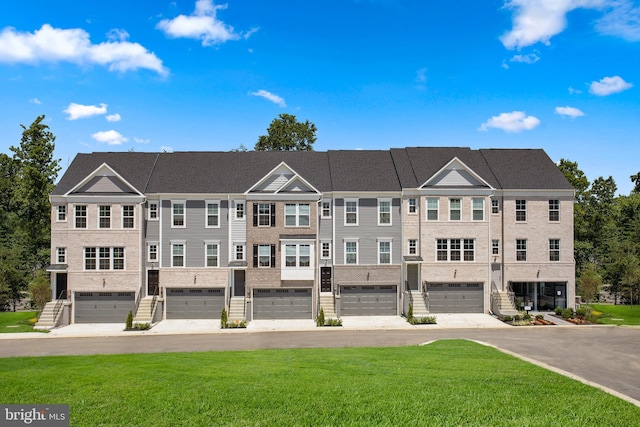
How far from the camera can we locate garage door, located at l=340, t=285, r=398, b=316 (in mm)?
32969

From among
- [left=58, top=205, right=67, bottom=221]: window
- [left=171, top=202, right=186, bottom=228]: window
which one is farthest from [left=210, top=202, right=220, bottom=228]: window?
[left=58, top=205, right=67, bottom=221]: window

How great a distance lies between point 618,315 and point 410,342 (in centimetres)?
1782

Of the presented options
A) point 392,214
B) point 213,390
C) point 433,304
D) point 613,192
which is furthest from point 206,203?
point 613,192

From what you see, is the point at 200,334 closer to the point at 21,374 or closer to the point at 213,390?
the point at 21,374

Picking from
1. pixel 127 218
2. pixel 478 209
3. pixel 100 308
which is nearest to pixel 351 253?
pixel 478 209

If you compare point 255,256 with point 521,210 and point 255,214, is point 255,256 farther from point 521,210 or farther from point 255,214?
point 521,210

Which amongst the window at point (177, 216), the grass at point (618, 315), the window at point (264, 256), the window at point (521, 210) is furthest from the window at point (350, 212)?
the grass at point (618, 315)

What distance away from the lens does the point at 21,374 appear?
1546cm

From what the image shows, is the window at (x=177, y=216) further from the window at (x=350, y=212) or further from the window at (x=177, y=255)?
the window at (x=350, y=212)

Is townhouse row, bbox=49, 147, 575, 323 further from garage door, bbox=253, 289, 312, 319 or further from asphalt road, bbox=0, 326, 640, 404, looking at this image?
asphalt road, bbox=0, 326, 640, 404

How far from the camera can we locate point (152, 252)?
33.3m

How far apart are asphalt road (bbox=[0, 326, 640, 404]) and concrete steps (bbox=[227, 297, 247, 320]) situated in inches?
144

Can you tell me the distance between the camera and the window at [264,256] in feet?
105

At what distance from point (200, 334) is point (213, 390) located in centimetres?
1536
